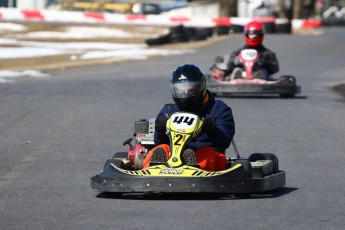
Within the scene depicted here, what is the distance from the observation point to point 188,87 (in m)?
8.55

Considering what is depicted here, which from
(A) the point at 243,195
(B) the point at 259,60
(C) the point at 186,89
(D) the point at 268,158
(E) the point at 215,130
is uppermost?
(C) the point at 186,89

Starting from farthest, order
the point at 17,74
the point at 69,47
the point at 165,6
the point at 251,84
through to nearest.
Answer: the point at 165,6
the point at 69,47
the point at 17,74
the point at 251,84

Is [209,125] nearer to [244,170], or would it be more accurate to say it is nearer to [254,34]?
[244,170]

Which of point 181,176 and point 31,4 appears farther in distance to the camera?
point 31,4

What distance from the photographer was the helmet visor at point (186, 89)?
8539 millimetres

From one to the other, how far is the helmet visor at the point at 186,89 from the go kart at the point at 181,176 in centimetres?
29

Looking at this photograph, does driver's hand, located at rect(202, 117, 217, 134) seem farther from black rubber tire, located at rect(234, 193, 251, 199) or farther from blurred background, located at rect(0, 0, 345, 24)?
blurred background, located at rect(0, 0, 345, 24)

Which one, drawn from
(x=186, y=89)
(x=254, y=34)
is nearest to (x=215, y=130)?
(x=186, y=89)

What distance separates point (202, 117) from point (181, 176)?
0.88 meters

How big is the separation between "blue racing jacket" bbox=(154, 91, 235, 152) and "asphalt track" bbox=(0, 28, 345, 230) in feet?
1.64

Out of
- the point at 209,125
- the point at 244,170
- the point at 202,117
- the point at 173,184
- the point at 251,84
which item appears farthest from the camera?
the point at 251,84

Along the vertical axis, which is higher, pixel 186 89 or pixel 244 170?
pixel 186 89

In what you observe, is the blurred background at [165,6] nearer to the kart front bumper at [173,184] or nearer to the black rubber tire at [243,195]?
the black rubber tire at [243,195]

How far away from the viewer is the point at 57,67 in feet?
84.8
